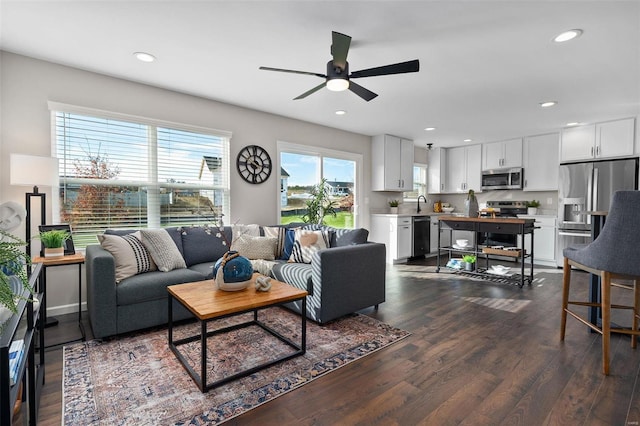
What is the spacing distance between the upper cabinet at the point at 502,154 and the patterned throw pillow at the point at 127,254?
6.45 meters

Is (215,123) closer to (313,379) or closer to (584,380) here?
(313,379)

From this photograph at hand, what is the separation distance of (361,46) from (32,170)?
114 inches

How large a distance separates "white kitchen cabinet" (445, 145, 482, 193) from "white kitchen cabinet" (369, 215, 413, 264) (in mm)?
1927

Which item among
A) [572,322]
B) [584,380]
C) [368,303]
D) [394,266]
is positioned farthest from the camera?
[394,266]

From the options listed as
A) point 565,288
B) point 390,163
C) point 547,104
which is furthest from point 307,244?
point 547,104

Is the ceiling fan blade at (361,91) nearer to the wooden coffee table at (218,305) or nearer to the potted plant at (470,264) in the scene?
the wooden coffee table at (218,305)

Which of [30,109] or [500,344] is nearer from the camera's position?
[500,344]

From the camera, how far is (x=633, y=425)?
1.60 m

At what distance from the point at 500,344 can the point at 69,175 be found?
4252mm

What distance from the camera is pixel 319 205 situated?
5023 mm

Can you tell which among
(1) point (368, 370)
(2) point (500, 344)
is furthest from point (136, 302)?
(2) point (500, 344)

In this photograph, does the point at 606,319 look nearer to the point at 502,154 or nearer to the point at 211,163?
the point at 211,163

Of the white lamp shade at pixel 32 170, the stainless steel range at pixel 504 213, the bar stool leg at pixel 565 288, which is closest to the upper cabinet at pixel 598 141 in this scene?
the stainless steel range at pixel 504 213

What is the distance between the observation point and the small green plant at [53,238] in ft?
8.76
